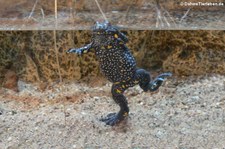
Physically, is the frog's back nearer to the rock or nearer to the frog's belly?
the frog's belly

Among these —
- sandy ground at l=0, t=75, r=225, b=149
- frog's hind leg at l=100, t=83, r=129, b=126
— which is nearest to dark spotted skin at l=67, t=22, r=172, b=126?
frog's hind leg at l=100, t=83, r=129, b=126

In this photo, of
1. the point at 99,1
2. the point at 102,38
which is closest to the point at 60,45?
the point at 99,1

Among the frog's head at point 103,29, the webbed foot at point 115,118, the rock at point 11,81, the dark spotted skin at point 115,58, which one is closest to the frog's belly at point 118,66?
the dark spotted skin at point 115,58

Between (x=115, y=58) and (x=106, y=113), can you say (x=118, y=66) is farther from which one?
(x=106, y=113)

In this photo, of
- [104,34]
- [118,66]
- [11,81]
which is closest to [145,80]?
[118,66]

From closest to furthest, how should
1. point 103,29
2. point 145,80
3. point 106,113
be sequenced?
point 103,29, point 145,80, point 106,113

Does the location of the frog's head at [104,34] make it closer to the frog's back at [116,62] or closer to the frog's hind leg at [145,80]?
the frog's back at [116,62]

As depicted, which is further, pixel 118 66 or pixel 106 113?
pixel 106 113
